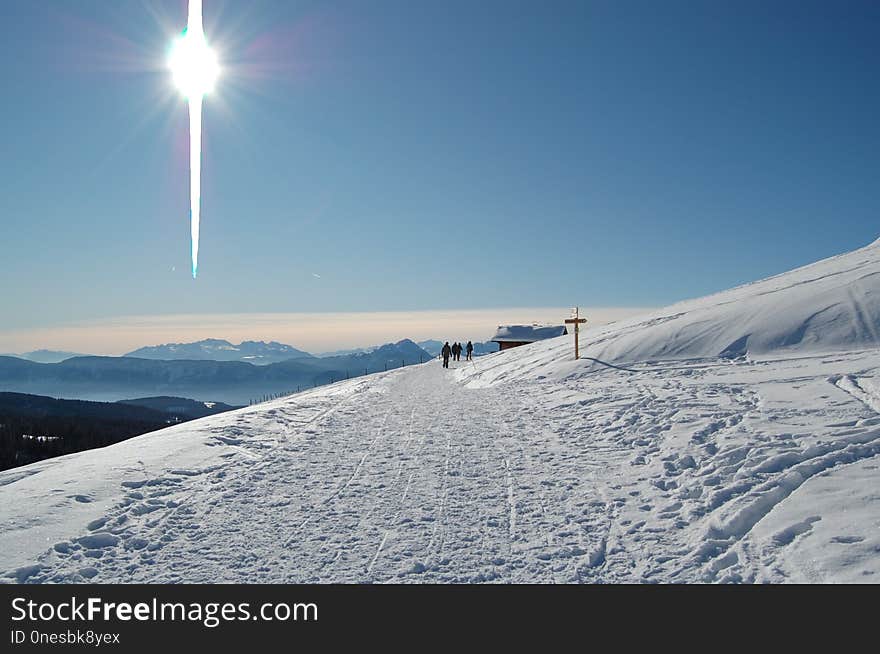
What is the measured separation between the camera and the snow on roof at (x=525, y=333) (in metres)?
78.9

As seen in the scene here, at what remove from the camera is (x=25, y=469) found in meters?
9.52

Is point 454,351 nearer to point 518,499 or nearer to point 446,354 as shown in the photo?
point 446,354

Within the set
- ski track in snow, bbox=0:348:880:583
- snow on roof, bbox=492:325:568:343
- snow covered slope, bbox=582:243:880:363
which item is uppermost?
snow on roof, bbox=492:325:568:343

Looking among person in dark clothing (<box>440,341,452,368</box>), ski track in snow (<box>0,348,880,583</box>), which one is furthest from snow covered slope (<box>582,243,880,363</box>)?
person in dark clothing (<box>440,341,452,368</box>)

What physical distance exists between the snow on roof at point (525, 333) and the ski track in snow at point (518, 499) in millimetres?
66321

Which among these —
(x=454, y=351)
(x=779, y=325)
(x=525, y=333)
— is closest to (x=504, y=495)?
(x=779, y=325)

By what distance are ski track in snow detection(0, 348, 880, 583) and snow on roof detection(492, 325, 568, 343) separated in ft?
218

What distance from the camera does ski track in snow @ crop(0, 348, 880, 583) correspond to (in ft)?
16.8

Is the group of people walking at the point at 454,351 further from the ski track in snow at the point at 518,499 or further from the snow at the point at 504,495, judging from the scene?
the ski track in snow at the point at 518,499

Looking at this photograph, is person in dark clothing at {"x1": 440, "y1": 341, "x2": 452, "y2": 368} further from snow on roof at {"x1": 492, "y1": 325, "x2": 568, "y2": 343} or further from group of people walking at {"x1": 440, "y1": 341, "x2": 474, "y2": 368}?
snow on roof at {"x1": 492, "y1": 325, "x2": 568, "y2": 343}

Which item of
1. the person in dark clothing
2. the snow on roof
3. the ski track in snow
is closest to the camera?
the ski track in snow
